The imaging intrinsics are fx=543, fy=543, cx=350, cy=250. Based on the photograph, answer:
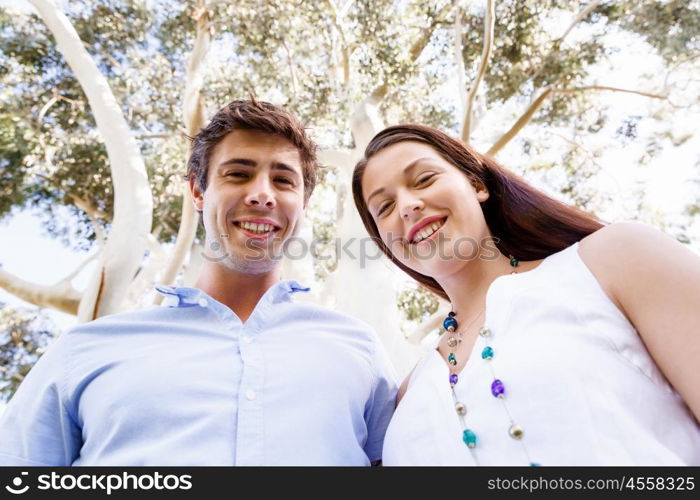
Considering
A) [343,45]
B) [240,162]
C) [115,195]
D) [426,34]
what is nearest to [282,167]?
A: [240,162]

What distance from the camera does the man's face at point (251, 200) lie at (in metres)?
1.86

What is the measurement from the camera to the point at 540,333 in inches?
49.5

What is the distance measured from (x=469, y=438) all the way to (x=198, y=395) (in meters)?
0.70

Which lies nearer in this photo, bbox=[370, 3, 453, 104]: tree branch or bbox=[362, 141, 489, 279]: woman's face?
bbox=[362, 141, 489, 279]: woman's face

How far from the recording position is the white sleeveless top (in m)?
1.08

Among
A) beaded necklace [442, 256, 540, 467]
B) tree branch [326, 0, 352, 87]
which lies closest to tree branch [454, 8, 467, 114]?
tree branch [326, 0, 352, 87]

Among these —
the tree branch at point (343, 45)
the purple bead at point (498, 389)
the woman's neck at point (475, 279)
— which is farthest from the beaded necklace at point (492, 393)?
the tree branch at point (343, 45)

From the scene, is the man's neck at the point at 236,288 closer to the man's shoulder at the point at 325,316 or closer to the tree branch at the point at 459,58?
the man's shoulder at the point at 325,316

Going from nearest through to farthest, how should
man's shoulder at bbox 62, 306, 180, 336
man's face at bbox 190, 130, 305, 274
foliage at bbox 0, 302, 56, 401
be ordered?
1. man's shoulder at bbox 62, 306, 180, 336
2. man's face at bbox 190, 130, 305, 274
3. foliage at bbox 0, 302, 56, 401

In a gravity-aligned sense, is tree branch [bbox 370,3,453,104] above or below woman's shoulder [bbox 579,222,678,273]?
above

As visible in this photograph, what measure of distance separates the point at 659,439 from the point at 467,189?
856 mm

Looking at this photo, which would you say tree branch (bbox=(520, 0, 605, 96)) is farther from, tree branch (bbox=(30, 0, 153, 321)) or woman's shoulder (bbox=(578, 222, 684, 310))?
woman's shoulder (bbox=(578, 222, 684, 310))

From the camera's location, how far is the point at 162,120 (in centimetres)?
846

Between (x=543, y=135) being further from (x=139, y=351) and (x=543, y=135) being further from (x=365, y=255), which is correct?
(x=139, y=351)
